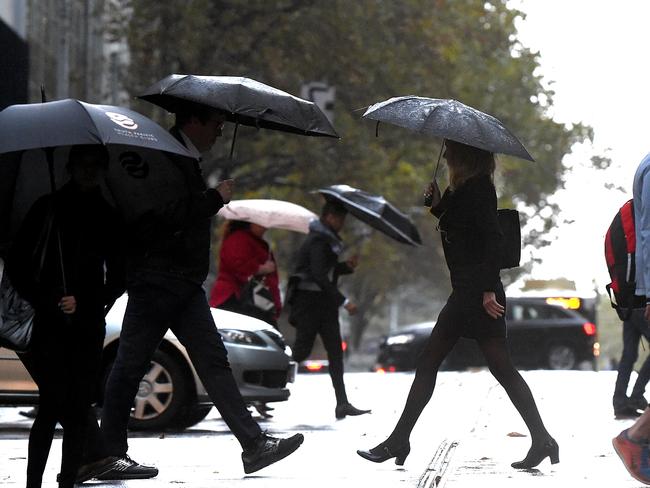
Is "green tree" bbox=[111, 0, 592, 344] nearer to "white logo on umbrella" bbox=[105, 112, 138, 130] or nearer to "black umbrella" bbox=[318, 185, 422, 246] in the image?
"black umbrella" bbox=[318, 185, 422, 246]

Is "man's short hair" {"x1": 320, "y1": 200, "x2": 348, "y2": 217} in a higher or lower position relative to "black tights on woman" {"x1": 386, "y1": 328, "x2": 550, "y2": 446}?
higher

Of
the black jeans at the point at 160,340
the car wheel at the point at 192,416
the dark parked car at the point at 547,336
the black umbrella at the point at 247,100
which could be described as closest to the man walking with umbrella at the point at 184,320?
the black jeans at the point at 160,340

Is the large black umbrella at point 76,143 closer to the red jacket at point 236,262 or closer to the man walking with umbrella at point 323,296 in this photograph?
the man walking with umbrella at point 323,296

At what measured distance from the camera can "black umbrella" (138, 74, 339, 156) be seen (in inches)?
317

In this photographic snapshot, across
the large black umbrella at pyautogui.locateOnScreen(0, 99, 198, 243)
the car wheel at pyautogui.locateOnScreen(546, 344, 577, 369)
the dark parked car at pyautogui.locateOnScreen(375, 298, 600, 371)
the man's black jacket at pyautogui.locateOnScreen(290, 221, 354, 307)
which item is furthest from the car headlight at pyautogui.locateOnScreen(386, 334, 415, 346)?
the large black umbrella at pyautogui.locateOnScreen(0, 99, 198, 243)

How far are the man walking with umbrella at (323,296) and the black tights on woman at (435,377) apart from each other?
4.20m

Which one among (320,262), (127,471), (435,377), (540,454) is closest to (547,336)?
(320,262)

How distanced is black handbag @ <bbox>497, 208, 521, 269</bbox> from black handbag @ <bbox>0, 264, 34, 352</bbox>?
280cm

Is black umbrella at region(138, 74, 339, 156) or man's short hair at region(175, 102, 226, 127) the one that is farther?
man's short hair at region(175, 102, 226, 127)

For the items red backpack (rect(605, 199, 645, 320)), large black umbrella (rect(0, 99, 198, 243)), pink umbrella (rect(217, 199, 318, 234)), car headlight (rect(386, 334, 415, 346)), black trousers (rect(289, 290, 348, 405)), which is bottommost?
car headlight (rect(386, 334, 415, 346))

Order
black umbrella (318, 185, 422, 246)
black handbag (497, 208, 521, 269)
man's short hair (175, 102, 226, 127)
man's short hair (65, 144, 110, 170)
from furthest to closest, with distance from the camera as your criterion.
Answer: black umbrella (318, 185, 422, 246) → black handbag (497, 208, 521, 269) → man's short hair (175, 102, 226, 127) → man's short hair (65, 144, 110, 170)

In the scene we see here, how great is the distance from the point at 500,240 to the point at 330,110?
19368 millimetres

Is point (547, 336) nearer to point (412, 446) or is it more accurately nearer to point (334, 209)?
point (334, 209)

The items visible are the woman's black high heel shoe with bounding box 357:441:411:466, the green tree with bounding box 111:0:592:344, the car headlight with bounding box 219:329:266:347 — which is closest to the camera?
the woman's black high heel shoe with bounding box 357:441:411:466
